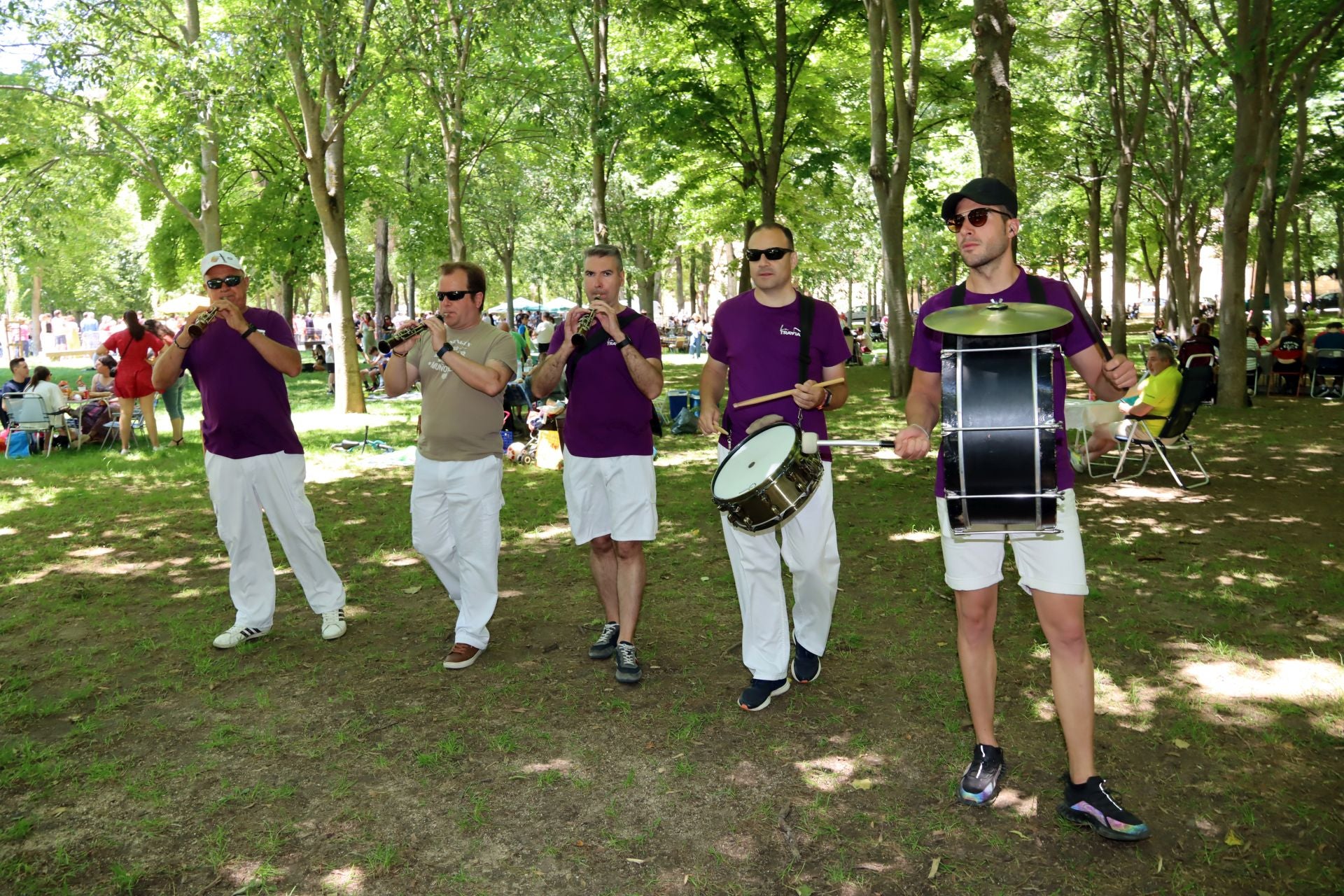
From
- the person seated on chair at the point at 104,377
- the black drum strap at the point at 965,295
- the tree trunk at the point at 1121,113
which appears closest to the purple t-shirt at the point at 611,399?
the black drum strap at the point at 965,295

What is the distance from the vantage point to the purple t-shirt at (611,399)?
520 cm

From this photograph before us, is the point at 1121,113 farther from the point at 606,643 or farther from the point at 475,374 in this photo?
the point at 475,374

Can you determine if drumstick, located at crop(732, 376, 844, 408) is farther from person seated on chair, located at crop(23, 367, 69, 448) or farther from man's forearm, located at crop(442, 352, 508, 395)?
person seated on chair, located at crop(23, 367, 69, 448)

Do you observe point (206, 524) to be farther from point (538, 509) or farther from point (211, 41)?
point (211, 41)

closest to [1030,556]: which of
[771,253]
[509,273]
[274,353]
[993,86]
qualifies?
[771,253]

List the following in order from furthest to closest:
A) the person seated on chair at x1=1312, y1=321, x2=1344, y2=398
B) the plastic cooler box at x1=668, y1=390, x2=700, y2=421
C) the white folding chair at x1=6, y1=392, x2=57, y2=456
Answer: the person seated on chair at x1=1312, y1=321, x2=1344, y2=398
the plastic cooler box at x1=668, y1=390, x2=700, y2=421
the white folding chair at x1=6, y1=392, x2=57, y2=456

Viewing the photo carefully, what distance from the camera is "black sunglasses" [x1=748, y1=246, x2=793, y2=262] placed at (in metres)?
4.70

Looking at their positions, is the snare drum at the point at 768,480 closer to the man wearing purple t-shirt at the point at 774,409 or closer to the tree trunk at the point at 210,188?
the man wearing purple t-shirt at the point at 774,409

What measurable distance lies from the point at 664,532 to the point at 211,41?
11.4 meters

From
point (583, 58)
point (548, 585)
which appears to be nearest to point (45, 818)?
point (548, 585)

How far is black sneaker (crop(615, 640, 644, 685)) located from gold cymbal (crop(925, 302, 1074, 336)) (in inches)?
102

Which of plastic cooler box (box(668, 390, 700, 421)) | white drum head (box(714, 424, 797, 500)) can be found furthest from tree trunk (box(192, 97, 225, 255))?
white drum head (box(714, 424, 797, 500))

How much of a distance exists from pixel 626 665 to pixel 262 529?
90.8 inches

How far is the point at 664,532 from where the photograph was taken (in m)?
8.84
